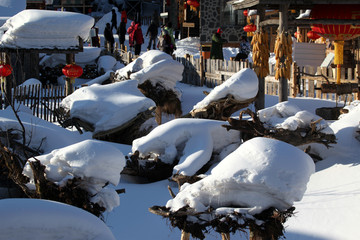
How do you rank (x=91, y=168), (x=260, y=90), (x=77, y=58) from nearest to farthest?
1. (x=91, y=168)
2. (x=260, y=90)
3. (x=77, y=58)

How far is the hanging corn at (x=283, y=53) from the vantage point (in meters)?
11.3

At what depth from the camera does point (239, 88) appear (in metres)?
10.2

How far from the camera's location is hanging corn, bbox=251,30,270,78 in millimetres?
11875

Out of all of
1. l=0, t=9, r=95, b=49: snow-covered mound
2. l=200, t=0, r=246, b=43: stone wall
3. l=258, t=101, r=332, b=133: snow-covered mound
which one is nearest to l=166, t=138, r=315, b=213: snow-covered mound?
l=258, t=101, r=332, b=133: snow-covered mound

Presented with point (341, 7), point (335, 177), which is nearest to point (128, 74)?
point (341, 7)

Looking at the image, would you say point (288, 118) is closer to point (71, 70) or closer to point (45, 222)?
point (45, 222)

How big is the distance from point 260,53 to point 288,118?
3.07 m

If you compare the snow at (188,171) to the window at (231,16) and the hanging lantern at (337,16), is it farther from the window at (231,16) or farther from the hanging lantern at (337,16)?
the window at (231,16)

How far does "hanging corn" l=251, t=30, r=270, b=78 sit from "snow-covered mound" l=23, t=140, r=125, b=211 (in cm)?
716

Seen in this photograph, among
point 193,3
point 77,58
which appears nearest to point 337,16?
point 77,58

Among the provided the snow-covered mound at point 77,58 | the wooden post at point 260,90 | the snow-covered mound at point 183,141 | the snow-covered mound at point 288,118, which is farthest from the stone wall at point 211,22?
the snow-covered mound at point 183,141

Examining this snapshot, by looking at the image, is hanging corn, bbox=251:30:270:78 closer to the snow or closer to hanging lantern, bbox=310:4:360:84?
hanging lantern, bbox=310:4:360:84

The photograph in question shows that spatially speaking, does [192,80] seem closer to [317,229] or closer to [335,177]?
[335,177]

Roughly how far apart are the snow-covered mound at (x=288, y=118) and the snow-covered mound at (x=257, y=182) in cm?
444
